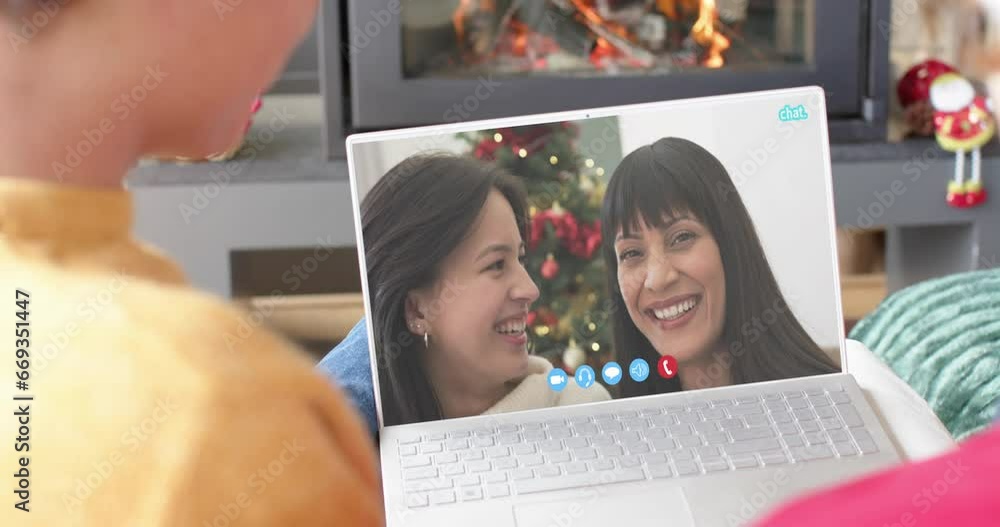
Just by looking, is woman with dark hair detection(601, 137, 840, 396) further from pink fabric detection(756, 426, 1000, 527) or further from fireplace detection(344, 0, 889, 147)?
fireplace detection(344, 0, 889, 147)

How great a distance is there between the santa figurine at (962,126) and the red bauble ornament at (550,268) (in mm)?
1610

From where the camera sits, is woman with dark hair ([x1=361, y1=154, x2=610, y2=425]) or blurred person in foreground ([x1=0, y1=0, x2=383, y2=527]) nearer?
blurred person in foreground ([x1=0, y1=0, x2=383, y2=527])

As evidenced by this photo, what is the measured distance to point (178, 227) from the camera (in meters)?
2.26

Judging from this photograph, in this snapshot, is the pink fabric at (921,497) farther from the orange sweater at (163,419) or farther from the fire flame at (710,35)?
the fire flame at (710,35)

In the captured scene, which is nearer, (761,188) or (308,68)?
(761,188)

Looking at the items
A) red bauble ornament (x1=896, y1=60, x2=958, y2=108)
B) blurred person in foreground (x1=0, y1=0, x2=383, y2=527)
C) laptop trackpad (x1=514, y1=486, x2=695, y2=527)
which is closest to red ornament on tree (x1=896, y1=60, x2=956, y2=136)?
red bauble ornament (x1=896, y1=60, x2=958, y2=108)

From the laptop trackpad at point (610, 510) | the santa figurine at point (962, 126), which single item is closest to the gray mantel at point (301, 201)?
the santa figurine at point (962, 126)

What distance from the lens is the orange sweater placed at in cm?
35

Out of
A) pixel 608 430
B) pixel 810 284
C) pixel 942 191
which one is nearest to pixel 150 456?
pixel 608 430

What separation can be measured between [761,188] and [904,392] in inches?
8.1

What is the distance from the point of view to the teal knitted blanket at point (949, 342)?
1.23 m

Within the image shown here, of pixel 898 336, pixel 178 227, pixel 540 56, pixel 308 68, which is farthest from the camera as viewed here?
pixel 308 68

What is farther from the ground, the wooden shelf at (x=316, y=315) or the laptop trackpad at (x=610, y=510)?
the laptop trackpad at (x=610, y=510)

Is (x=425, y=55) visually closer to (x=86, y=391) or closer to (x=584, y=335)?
(x=584, y=335)
